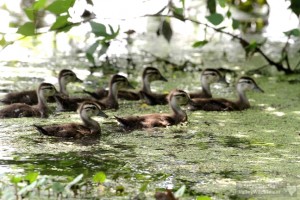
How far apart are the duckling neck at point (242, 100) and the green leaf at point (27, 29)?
248 cm

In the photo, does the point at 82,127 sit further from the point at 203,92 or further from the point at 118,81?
the point at 203,92

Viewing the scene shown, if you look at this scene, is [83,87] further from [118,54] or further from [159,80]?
[118,54]

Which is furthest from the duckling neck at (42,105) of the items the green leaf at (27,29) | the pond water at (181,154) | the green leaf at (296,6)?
the green leaf at (296,6)

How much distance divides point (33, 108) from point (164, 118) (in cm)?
122

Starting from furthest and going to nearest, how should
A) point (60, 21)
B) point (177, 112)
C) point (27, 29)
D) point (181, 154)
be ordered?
point (177, 112) → point (60, 21) → point (27, 29) → point (181, 154)

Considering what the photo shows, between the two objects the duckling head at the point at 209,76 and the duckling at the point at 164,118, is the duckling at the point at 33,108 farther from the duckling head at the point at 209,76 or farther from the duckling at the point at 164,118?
the duckling head at the point at 209,76

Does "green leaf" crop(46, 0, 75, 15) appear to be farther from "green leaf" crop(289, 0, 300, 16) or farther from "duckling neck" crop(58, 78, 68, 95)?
"green leaf" crop(289, 0, 300, 16)

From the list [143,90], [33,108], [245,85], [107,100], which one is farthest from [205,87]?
[33,108]

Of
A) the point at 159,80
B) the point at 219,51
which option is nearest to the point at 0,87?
the point at 159,80

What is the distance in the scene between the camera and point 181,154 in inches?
264

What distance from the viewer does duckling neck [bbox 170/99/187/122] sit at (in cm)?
797

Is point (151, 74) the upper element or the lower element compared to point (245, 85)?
upper

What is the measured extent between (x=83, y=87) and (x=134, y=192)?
433cm

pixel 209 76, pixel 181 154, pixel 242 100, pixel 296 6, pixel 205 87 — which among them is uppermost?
pixel 296 6
